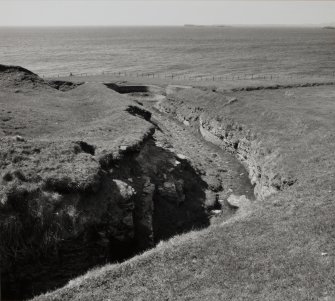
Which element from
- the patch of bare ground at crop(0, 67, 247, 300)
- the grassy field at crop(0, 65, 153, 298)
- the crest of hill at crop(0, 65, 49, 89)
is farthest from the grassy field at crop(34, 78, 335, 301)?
the crest of hill at crop(0, 65, 49, 89)

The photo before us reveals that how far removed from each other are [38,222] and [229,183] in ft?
62.2

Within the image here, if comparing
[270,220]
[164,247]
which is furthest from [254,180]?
[164,247]

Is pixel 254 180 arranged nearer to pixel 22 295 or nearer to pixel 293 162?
pixel 293 162

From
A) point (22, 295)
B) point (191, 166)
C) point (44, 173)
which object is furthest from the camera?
point (191, 166)

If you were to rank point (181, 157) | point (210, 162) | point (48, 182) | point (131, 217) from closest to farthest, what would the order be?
point (48, 182) < point (131, 217) < point (181, 157) < point (210, 162)

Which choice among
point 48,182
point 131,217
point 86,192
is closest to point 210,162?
point 131,217

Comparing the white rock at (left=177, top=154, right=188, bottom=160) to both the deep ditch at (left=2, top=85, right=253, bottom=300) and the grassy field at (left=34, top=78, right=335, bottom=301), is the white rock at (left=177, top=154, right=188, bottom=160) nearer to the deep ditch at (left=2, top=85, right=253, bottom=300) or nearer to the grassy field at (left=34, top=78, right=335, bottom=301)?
the deep ditch at (left=2, top=85, right=253, bottom=300)

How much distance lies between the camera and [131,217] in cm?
2394

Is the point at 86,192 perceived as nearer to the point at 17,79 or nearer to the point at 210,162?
the point at 210,162

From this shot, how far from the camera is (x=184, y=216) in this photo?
94.2ft

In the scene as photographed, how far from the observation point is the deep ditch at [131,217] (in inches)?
802

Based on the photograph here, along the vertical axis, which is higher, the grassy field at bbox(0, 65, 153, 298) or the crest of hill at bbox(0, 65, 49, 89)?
the crest of hill at bbox(0, 65, 49, 89)

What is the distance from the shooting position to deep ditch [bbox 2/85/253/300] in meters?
20.4

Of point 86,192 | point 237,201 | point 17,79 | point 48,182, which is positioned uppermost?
point 17,79
